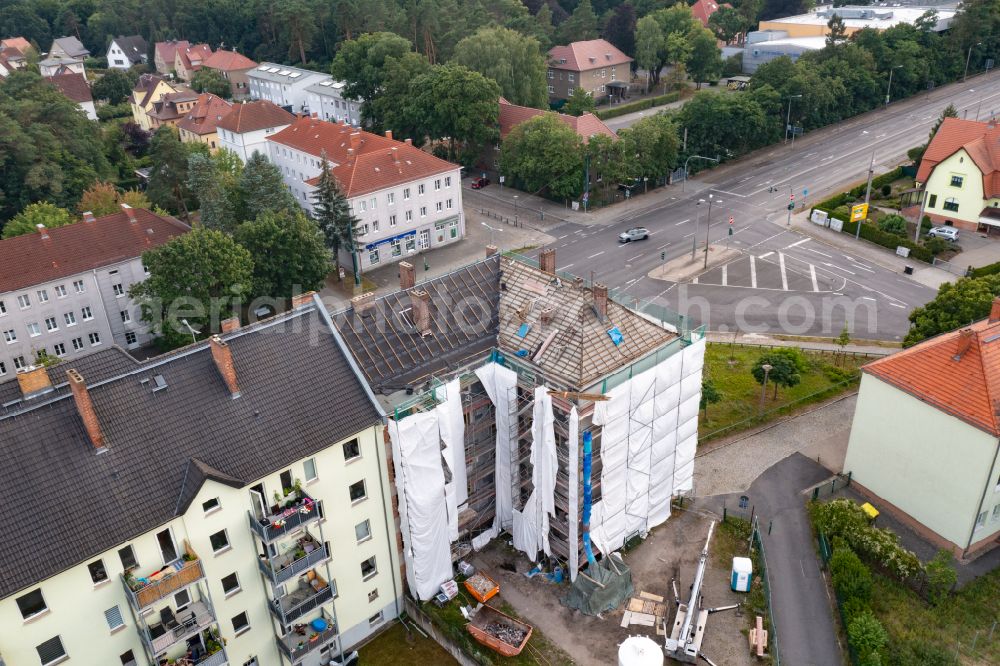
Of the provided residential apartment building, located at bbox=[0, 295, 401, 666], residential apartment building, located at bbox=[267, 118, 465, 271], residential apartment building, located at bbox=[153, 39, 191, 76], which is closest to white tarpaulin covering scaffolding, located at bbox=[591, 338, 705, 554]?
residential apartment building, located at bbox=[0, 295, 401, 666]

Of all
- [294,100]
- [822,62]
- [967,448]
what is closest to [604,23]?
[822,62]

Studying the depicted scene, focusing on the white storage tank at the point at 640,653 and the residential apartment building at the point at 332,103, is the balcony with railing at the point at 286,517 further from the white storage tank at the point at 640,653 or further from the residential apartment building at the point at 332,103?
the residential apartment building at the point at 332,103

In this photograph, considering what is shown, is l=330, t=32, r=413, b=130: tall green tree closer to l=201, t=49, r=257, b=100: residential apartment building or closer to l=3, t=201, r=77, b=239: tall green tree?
l=3, t=201, r=77, b=239: tall green tree

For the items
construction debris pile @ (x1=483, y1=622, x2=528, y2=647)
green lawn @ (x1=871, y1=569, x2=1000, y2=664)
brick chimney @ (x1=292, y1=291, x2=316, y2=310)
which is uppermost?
brick chimney @ (x1=292, y1=291, x2=316, y2=310)

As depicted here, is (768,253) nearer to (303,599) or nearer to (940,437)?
(940,437)

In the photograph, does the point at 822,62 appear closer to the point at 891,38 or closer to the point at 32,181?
the point at 891,38
